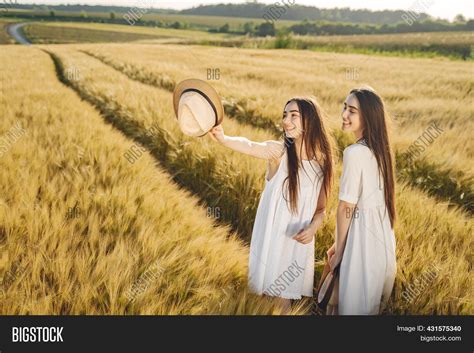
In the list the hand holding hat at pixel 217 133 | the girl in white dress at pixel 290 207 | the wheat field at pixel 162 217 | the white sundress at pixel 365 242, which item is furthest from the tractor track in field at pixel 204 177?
the white sundress at pixel 365 242

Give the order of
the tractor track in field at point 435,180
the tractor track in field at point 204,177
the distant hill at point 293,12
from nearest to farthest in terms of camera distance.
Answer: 1. the tractor track in field at point 204,177
2. the tractor track in field at point 435,180
3. the distant hill at point 293,12

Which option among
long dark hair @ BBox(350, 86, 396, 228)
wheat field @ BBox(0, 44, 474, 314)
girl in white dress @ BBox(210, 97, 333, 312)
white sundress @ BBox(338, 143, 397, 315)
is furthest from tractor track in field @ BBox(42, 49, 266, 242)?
long dark hair @ BBox(350, 86, 396, 228)

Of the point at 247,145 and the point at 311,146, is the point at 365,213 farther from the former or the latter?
the point at 247,145

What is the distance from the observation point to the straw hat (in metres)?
1.87

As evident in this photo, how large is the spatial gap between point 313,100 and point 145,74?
18.4 feet

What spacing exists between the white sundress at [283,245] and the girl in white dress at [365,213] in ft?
0.54

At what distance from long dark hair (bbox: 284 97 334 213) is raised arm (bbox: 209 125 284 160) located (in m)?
0.06

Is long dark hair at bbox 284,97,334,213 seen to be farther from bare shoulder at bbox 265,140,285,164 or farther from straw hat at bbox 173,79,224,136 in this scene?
straw hat at bbox 173,79,224,136

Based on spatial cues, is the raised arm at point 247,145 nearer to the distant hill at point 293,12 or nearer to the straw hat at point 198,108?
the straw hat at point 198,108

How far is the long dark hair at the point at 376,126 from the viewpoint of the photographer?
1.81 metres

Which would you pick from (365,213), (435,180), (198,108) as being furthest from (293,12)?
(365,213)

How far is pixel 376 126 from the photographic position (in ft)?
5.95

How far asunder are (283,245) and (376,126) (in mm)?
715
